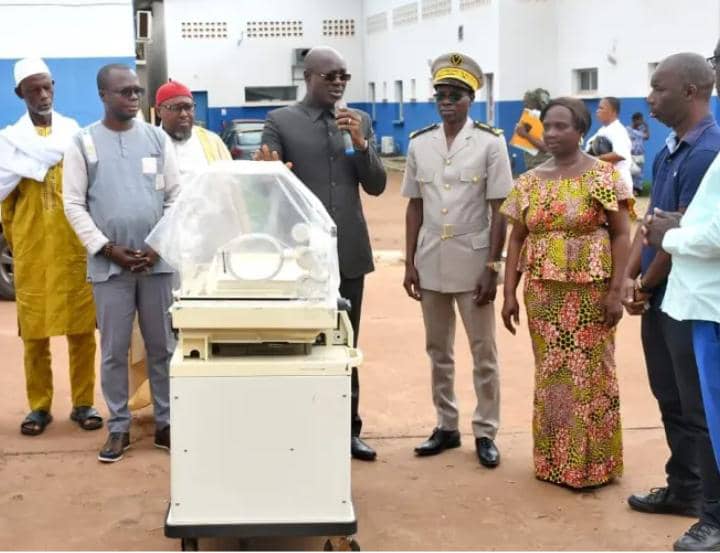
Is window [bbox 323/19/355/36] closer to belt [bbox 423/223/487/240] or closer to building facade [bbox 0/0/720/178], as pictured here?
building facade [bbox 0/0/720/178]

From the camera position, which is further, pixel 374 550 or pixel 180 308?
pixel 374 550

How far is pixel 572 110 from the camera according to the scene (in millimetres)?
4602

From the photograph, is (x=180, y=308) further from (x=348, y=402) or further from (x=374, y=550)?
(x=374, y=550)

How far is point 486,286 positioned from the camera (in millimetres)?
4969

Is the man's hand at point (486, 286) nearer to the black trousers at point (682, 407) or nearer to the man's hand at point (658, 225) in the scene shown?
the black trousers at point (682, 407)

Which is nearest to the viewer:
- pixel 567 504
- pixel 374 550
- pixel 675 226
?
pixel 675 226

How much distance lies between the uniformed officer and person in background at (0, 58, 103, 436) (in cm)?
177

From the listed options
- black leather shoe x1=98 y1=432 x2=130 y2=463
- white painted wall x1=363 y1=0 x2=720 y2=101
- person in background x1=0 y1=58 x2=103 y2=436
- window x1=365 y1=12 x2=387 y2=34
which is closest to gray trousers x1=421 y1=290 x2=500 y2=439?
black leather shoe x1=98 y1=432 x2=130 y2=463

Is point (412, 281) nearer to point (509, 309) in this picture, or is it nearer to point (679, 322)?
point (509, 309)

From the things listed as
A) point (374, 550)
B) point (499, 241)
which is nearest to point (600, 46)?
point (499, 241)

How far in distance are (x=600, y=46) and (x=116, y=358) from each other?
54.4 feet

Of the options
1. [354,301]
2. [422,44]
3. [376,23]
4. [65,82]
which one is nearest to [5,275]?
[65,82]

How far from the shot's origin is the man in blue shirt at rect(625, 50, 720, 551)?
398 centimetres

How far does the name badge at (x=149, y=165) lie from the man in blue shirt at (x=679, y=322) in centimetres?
227
